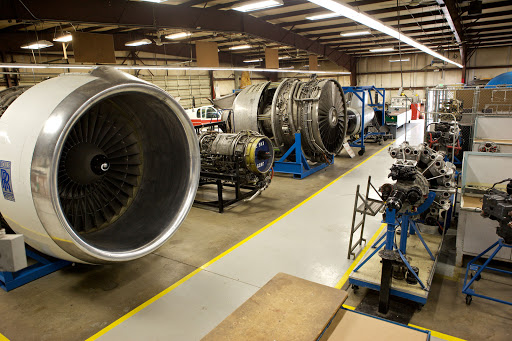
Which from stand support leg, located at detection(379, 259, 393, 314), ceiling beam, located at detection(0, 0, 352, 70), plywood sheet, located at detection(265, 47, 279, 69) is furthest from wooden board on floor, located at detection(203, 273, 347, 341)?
plywood sheet, located at detection(265, 47, 279, 69)

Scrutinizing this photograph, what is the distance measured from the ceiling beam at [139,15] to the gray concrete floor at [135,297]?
4.99 meters

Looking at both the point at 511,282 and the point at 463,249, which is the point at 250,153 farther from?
the point at 511,282

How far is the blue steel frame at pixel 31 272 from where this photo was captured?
13.0 ft

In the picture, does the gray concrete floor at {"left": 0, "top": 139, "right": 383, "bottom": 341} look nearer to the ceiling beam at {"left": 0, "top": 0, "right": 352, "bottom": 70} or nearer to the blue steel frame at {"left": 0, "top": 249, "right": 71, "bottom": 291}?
the blue steel frame at {"left": 0, "top": 249, "right": 71, "bottom": 291}

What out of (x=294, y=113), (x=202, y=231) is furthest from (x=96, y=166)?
(x=294, y=113)

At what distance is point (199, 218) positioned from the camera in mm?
6297

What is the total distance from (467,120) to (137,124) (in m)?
9.35

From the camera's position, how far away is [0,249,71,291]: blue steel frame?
3955 mm

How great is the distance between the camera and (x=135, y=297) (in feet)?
12.5

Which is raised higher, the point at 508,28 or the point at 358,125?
the point at 508,28

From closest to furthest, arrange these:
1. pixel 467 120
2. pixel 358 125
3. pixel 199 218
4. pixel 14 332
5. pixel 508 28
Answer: pixel 14 332 < pixel 199 218 < pixel 467 120 < pixel 358 125 < pixel 508 28

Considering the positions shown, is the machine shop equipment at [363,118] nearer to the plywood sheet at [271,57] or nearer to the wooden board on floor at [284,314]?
the plywood sheet at [271,57]

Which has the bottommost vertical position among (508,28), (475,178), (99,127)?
(475,178)

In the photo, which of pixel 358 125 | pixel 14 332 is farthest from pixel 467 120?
pixel 14 332
